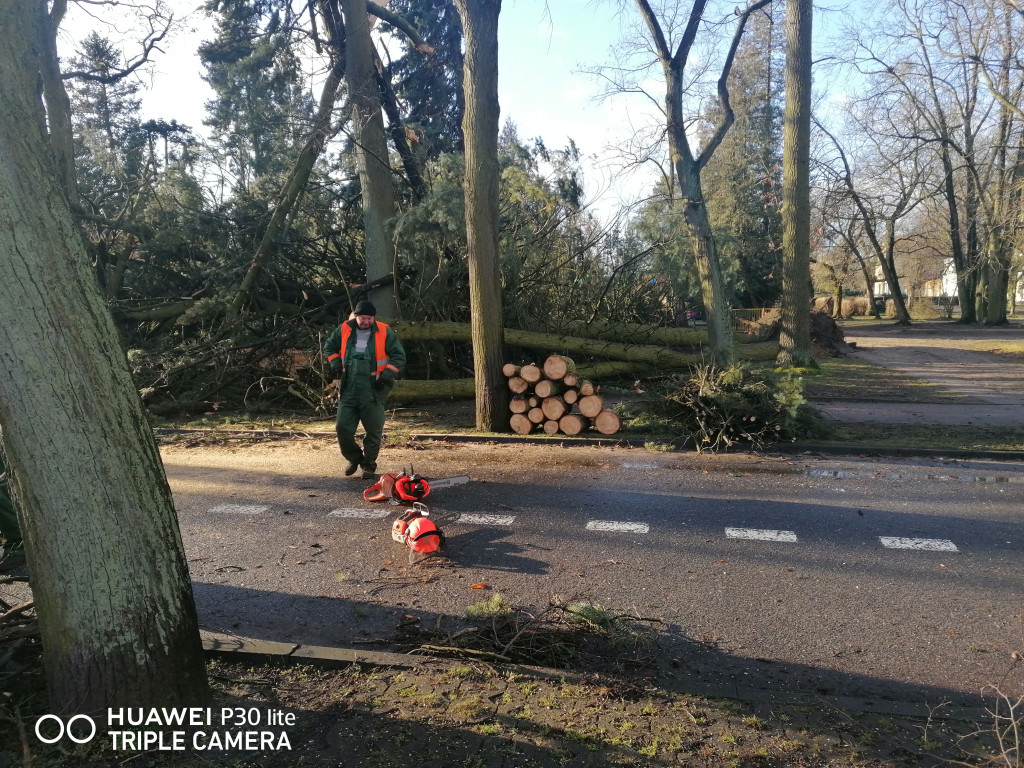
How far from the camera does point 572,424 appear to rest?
10.2m

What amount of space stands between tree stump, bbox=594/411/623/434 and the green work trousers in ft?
11.3

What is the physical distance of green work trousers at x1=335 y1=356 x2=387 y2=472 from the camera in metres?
7.91

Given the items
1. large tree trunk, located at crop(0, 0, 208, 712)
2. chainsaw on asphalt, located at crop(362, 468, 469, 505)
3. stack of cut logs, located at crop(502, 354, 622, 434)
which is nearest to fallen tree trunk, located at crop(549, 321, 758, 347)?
stack of cut logs, located at crop(502, 354, 622, 434)

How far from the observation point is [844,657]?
3.87 metres

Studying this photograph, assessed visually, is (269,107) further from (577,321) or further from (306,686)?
(306,686)

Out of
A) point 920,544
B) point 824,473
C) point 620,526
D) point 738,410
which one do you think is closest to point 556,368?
point 738,410

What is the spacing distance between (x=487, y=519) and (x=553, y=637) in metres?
2.60

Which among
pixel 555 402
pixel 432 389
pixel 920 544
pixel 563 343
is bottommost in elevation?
pixel 920 544

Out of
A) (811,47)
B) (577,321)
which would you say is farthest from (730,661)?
(811,47)

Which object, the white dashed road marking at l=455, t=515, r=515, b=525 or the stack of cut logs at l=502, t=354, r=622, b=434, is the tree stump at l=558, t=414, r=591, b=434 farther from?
the white dashed road marking at l=455, t=515, r=515, b=525

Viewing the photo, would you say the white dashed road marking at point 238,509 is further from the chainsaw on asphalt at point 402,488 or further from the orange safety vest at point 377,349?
the orange safety vest at point 377,349

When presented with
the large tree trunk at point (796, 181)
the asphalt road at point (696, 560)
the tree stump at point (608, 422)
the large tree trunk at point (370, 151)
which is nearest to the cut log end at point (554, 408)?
the tree stump at point (608, 422)

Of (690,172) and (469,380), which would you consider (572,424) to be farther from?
(690,172)

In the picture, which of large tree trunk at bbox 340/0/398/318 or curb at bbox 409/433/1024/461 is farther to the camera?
large tree trunk at bbox 340/0/398/318
